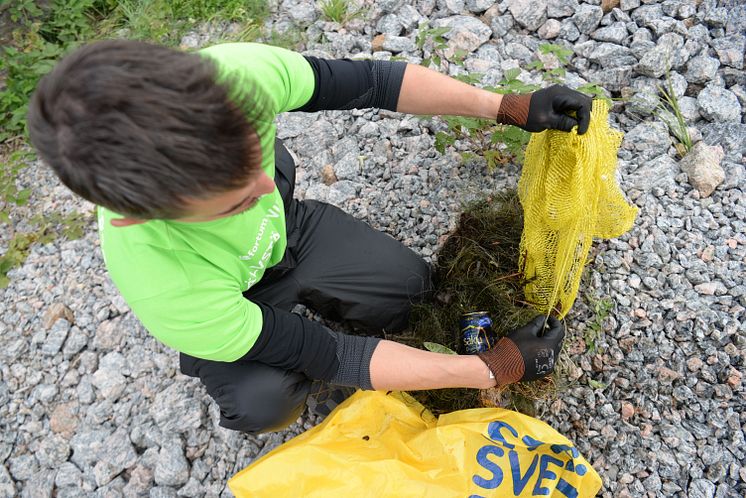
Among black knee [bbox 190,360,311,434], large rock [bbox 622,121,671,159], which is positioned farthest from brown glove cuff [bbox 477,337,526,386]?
large rock [bbox 622,121,671,159]

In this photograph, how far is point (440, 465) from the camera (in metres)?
1.55

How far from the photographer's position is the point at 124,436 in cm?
194

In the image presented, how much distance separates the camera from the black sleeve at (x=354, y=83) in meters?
1.64

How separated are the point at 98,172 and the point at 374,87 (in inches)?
38.0

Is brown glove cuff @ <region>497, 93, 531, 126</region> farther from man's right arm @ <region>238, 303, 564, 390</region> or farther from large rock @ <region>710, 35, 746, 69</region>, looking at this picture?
large rock @ <region>710, 35, 746, 69</region>

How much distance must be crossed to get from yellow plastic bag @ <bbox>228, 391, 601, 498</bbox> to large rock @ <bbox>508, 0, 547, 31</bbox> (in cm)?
167

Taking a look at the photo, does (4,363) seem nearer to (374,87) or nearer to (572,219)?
(374,87)

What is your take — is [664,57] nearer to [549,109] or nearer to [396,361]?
[549,109]

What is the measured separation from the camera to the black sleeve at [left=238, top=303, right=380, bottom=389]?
145 cm

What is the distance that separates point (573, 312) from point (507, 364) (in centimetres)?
47

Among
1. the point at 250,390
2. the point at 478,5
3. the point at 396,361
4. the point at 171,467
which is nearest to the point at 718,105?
the point at 478,5

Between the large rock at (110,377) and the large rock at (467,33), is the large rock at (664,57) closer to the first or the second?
the large rock at (467,33)

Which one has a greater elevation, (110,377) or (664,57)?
(664,57)

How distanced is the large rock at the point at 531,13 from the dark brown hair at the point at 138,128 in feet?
6.14
